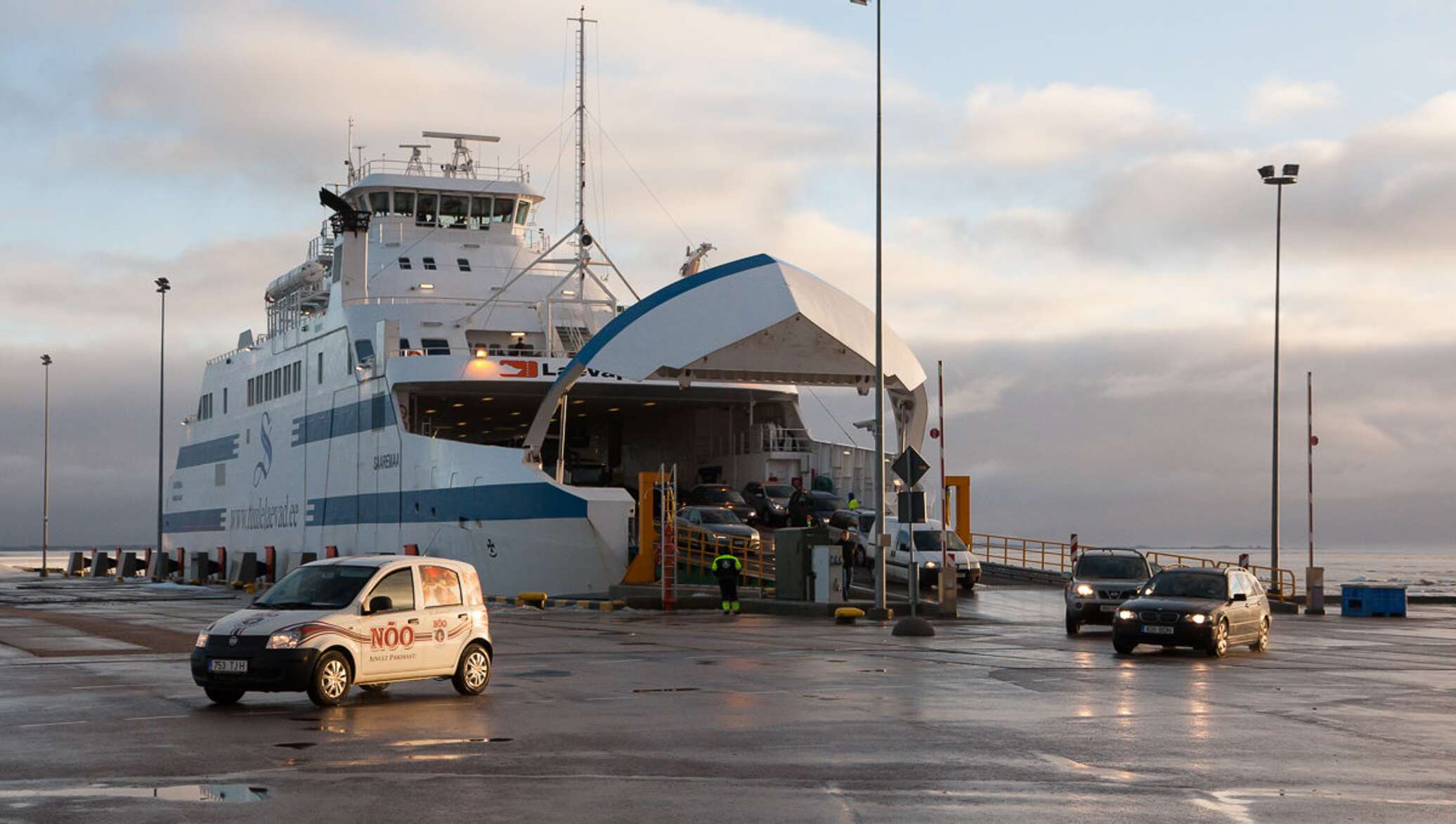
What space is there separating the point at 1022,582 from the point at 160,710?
32.8 metres

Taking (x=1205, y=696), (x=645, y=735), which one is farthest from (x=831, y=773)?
(x=1205, y=696)

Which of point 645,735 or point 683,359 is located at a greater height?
point 683,359

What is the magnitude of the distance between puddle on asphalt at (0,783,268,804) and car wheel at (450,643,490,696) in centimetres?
587

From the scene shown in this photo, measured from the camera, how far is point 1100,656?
20797mm

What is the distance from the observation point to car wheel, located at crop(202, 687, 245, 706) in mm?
14141

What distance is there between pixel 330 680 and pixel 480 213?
3920 cm

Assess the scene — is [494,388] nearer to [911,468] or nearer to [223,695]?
[911,468]

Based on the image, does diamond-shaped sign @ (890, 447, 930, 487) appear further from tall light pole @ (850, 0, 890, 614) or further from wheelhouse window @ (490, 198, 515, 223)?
wheelhouse window @ (490, 198, 515, 223)

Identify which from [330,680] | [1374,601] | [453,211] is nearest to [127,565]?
[453,211]

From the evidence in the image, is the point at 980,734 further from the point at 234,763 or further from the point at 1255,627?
the point at 1255,627

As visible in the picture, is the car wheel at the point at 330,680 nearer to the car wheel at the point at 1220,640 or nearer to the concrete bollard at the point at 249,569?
the car wheel at the point at 1220,640

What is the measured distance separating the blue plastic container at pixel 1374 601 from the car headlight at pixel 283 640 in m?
27.6

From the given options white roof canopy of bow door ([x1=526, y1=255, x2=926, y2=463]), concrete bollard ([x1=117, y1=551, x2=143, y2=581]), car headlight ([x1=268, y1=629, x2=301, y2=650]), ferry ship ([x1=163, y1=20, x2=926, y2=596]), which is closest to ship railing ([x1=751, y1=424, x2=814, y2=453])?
ferry ship ([x1=163, y1=20, x2=926, y2=596])

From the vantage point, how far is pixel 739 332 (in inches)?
1326
